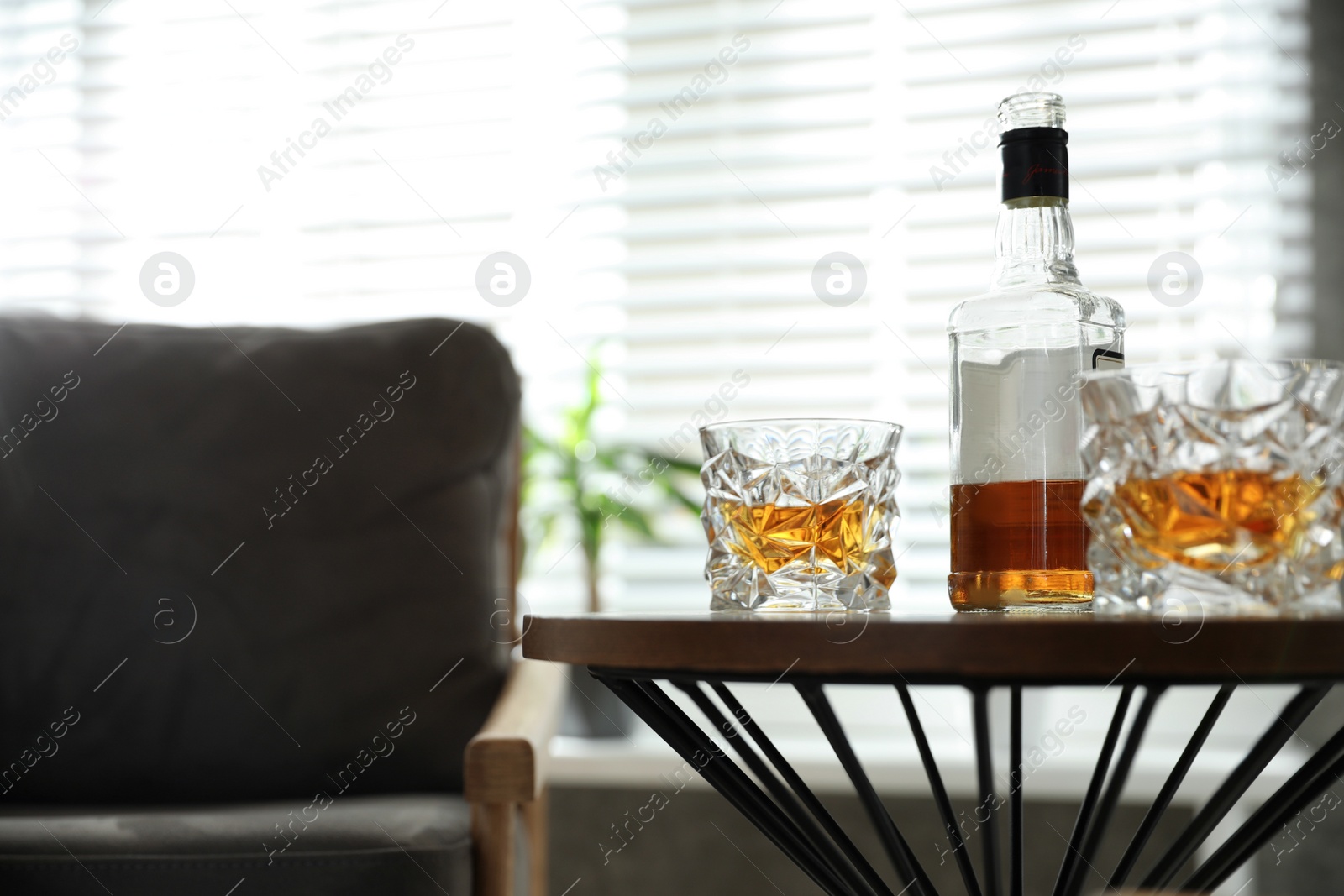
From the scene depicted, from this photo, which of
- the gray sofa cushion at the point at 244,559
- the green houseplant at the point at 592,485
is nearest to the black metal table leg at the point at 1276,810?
the gray sofa cushion at the point at 244,559

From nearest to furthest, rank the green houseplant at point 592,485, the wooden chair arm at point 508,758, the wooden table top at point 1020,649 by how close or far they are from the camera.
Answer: the wooden table top at point 1020,649 < the wooden chair arm at point 508,758 < the green houseplant at point 592,485

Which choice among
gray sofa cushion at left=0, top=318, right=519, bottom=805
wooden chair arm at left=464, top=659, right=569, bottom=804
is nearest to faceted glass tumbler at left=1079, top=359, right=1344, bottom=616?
wooden chair arm at left=464, top=659, right=569, bottom=804

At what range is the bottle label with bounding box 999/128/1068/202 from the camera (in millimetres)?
676

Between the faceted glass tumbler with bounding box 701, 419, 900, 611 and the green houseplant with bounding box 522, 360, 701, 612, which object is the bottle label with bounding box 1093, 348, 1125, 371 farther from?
the green houseplant with bounding box 522, 360, 701, 612

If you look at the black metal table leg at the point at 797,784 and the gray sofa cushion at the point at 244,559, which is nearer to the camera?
the black metal table leg at the point at 797,784

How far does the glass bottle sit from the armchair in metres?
0.64

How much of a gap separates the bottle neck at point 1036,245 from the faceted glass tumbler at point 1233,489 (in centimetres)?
19

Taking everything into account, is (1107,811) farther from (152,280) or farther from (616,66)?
→ (152,280)

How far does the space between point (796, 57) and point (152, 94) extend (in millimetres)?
1447

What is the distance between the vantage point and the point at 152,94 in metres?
2.38

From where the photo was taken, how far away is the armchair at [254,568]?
1276 mm

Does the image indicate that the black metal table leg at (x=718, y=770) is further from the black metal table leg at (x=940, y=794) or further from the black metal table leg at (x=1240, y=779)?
the black metal table leg at (x=1240, y=779)

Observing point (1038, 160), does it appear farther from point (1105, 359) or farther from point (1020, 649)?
point (1020, 649)

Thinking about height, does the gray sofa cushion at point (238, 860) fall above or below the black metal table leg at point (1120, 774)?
below
